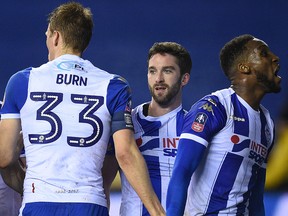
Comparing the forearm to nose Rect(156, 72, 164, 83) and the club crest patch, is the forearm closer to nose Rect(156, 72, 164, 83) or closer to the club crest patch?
the club crest patch

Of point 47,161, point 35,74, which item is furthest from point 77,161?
point 35,74

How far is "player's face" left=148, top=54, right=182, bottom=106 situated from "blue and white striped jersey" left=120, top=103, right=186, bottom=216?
0.34 feet

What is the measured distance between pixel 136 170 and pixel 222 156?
0.58m

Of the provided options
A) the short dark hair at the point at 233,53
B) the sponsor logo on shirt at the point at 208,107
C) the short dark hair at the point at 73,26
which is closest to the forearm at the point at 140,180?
the sponsor logo on shirt at the point at 208,107

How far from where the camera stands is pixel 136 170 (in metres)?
4.12

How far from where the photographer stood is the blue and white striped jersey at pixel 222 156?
4.41 metres

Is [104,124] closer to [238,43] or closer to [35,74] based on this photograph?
[35,74]

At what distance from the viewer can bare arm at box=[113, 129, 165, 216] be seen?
408 centimetres

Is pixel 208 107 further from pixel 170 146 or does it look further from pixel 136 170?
pixel 170 146

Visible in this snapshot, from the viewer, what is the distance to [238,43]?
15.9ft

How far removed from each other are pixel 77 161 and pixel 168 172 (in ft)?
3.74

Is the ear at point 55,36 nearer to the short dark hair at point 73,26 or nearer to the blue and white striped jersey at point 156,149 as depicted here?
the short dark hair at point 73,26

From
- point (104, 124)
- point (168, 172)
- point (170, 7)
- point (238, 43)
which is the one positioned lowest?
point (168, 172)

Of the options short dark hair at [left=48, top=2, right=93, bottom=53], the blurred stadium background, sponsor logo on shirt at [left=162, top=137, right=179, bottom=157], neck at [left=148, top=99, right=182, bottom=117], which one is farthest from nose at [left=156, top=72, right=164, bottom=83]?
the blurred stadium background
